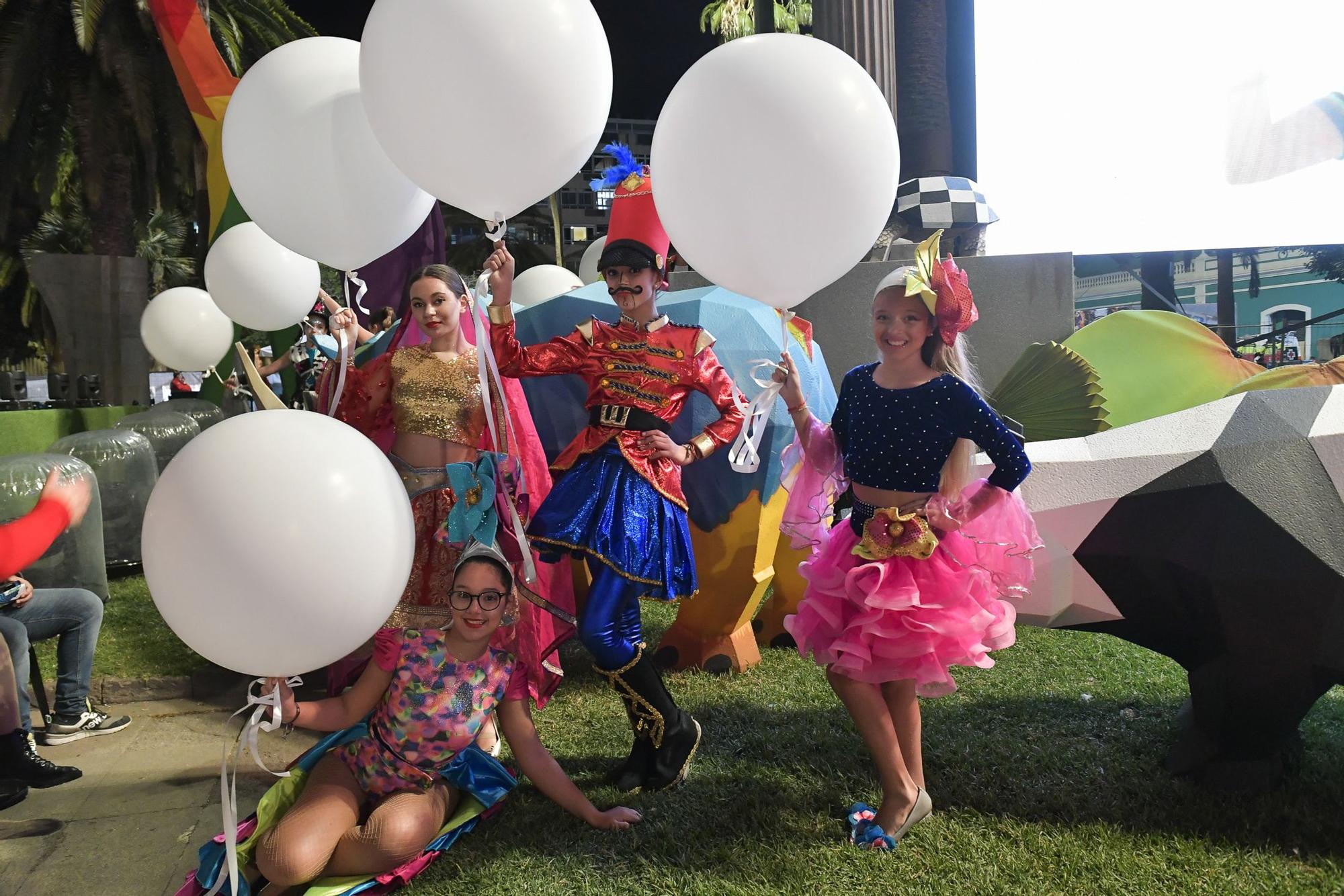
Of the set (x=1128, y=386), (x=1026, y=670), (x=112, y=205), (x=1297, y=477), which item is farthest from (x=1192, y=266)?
(x=112, y=205)

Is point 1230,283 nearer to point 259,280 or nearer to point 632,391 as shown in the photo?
A: point 632,391

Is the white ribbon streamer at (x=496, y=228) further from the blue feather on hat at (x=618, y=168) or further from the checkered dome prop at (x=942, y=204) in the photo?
the checkered dome prop at (x=942, y=204)

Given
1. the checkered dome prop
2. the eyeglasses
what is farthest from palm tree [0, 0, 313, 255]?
the eyeglasses

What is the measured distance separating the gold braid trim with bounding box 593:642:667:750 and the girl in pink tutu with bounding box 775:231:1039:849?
50 centimetres

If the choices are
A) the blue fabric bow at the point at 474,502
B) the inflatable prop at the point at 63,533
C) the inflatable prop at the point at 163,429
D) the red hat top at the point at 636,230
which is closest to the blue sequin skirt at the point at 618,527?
the blue fabric bow at the point at 474,502

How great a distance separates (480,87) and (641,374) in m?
0.99

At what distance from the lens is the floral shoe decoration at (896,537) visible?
93.8 inches

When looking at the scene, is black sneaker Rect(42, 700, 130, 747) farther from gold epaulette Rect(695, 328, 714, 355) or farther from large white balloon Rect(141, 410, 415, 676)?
gold epaulette Rect(695, 328, 714, 355)

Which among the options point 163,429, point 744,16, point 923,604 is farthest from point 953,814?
point 744,16

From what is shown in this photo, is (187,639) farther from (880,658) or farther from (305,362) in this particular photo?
(305,362)

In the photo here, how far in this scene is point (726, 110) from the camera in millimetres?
2098

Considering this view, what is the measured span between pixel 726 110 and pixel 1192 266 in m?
10.0

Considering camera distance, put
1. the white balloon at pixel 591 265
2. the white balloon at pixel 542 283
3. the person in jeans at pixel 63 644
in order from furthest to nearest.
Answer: the white balloon at pixel 591 265 → the white balloon at pixel 542 283 → the person in jeans at pixel 63 644

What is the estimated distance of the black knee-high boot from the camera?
2738 millimetres
